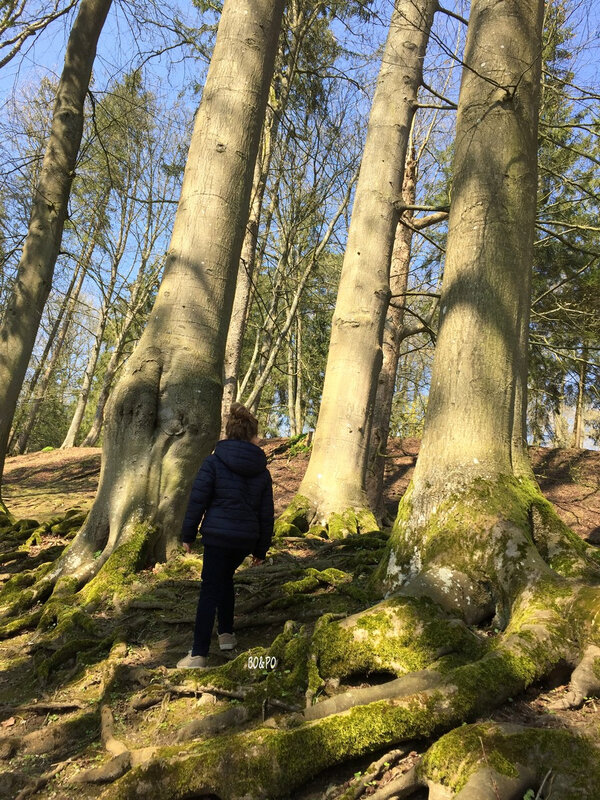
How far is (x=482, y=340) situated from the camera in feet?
13.1

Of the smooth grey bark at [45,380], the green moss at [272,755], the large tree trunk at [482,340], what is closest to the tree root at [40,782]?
the green moss at [272,755]

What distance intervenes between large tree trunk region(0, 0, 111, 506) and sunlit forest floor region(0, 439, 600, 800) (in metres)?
2.44

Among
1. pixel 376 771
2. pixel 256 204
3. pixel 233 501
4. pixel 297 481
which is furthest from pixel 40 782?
pixel 256 204

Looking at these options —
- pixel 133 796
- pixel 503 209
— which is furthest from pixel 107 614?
pixel 503 209

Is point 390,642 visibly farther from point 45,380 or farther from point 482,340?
point 45,380

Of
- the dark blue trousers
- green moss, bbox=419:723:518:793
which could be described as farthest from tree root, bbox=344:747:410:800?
the dark blue trousers

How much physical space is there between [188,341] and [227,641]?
8.77ft

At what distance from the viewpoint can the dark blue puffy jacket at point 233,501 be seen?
3.82 m

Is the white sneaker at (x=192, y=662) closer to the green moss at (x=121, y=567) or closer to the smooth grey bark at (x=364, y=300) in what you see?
the green moss at (x=121, y=567)

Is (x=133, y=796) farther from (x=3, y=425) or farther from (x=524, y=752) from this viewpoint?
(x=3, y=425)

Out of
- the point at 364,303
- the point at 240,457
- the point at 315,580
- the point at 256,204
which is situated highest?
the point at 256,204

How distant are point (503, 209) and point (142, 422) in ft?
11.3

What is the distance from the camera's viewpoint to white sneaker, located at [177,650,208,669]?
11.3 ft

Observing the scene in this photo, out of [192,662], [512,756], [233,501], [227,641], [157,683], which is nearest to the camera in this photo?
[512,756]
